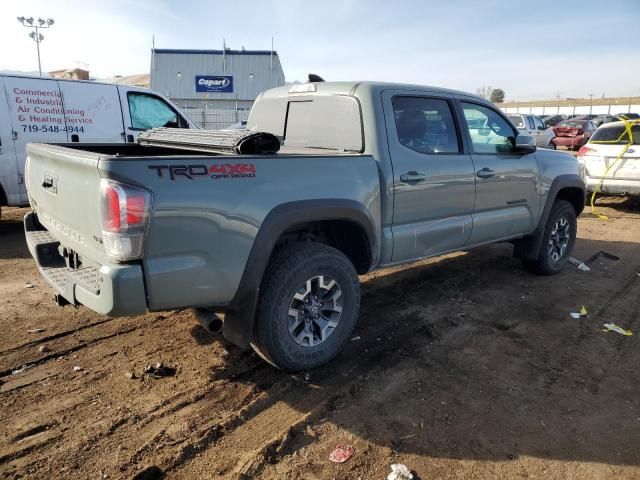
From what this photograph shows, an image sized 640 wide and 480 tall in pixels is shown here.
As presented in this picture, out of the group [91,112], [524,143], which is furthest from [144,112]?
[524,143]

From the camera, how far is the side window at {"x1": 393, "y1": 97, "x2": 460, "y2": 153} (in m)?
3.86

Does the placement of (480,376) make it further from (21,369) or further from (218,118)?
(218,118)

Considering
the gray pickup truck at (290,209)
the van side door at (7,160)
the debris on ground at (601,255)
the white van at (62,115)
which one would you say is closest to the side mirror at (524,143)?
the gray pickup truck at (290,209)

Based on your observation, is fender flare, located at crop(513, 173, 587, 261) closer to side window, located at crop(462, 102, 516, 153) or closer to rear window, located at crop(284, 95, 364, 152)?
side window, located at crop(462, 102, 516, 153)

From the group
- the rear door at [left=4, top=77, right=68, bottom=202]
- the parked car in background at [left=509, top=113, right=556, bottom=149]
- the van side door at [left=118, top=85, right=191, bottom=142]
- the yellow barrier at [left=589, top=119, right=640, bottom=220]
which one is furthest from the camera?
the parked car in background at [left=509, top=113, right=556, bottom=149]

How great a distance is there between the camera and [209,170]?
262cm

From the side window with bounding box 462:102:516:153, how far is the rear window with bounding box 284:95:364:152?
1.31m

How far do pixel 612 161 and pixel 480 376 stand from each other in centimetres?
781

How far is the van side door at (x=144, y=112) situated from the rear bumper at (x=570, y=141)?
17377mm

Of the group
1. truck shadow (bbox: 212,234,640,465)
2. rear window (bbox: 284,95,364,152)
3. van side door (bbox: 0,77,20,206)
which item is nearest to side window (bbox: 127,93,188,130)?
van side door (bbox: 0,77,20,206)

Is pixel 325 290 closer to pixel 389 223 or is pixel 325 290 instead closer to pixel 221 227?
pixel 389 223

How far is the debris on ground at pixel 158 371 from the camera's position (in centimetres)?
330

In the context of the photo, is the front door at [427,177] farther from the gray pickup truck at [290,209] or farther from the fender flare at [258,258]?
the fender flare at [258,258]

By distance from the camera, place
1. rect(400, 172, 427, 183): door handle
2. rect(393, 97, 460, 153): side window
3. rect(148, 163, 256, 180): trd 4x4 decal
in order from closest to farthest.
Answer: rect(148, 163, 256, 180): trd 4x4 decal
rect(400, 172, 427, 183): door handle
rect(393, 97, 460, 153): side window
